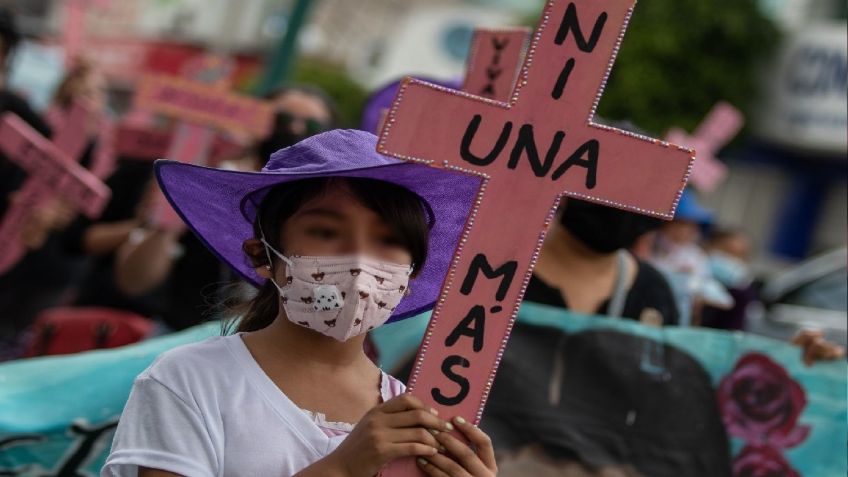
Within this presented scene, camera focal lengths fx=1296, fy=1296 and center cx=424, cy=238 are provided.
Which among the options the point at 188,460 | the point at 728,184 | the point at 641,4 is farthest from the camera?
the point at 728,184

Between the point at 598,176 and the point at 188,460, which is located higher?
the point at 598,176

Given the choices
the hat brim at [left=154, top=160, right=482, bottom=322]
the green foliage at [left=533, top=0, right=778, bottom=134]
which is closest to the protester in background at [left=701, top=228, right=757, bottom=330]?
the hat brim at [left=154, top=160, right=482, bottom=322]

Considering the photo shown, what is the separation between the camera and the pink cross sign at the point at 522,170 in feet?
6.65

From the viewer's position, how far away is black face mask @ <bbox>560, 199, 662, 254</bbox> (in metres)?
3.71

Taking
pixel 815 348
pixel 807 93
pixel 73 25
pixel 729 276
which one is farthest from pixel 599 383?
pixel 807 93

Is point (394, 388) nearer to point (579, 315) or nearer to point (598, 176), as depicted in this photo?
point (598, 176)

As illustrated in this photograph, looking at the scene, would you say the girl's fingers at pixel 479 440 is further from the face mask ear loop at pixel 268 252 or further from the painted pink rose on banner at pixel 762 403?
the painted pink rose on banner at pixel 762 403

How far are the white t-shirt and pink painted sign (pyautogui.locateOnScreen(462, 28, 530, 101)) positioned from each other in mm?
1920

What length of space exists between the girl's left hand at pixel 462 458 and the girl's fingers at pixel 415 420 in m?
0.02

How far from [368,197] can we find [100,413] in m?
1.64

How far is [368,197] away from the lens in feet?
6.85

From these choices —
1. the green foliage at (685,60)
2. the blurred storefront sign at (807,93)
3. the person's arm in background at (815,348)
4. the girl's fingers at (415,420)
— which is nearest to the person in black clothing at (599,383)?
the person's arm in background at (815,348)

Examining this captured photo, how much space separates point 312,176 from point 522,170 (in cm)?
34

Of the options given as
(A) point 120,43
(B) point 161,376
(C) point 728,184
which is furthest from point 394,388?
(A) point 120,43
